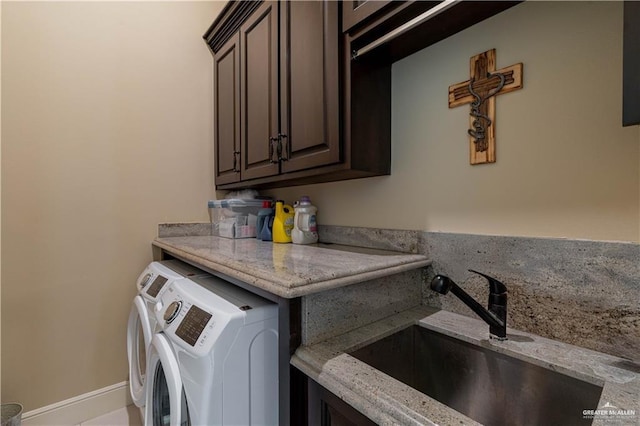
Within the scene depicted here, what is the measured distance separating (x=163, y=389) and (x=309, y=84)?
1.40 metres

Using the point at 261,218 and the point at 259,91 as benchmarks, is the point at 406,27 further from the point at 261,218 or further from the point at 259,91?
the point at 261,218

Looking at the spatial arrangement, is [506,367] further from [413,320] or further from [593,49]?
[593,49]

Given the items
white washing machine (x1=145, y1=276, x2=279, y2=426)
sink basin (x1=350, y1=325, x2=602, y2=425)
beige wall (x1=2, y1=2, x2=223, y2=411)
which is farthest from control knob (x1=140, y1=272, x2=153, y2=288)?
sink basin (x1=350, y1=325, x2=602, y2=425)

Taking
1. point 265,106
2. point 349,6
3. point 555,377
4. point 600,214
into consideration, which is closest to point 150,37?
point 265,106

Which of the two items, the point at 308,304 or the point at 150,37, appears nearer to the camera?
the point at 308,304

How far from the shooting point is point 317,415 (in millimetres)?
825

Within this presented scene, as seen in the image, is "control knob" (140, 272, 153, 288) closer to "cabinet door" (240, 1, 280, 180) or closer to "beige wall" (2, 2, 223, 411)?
"beige wall" (2, 2, 223, 411)

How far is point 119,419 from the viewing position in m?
1.77

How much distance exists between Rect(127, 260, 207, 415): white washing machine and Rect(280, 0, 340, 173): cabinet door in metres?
0.75

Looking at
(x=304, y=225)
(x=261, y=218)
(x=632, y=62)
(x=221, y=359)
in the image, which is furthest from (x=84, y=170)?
(x=632, y=62)

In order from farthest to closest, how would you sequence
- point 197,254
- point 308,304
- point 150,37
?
1. point 150,37
2. point 197,254
3. point 308,304

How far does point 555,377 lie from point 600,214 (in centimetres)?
47

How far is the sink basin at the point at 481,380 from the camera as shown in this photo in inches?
29.9

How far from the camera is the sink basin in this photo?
29.9 inches
